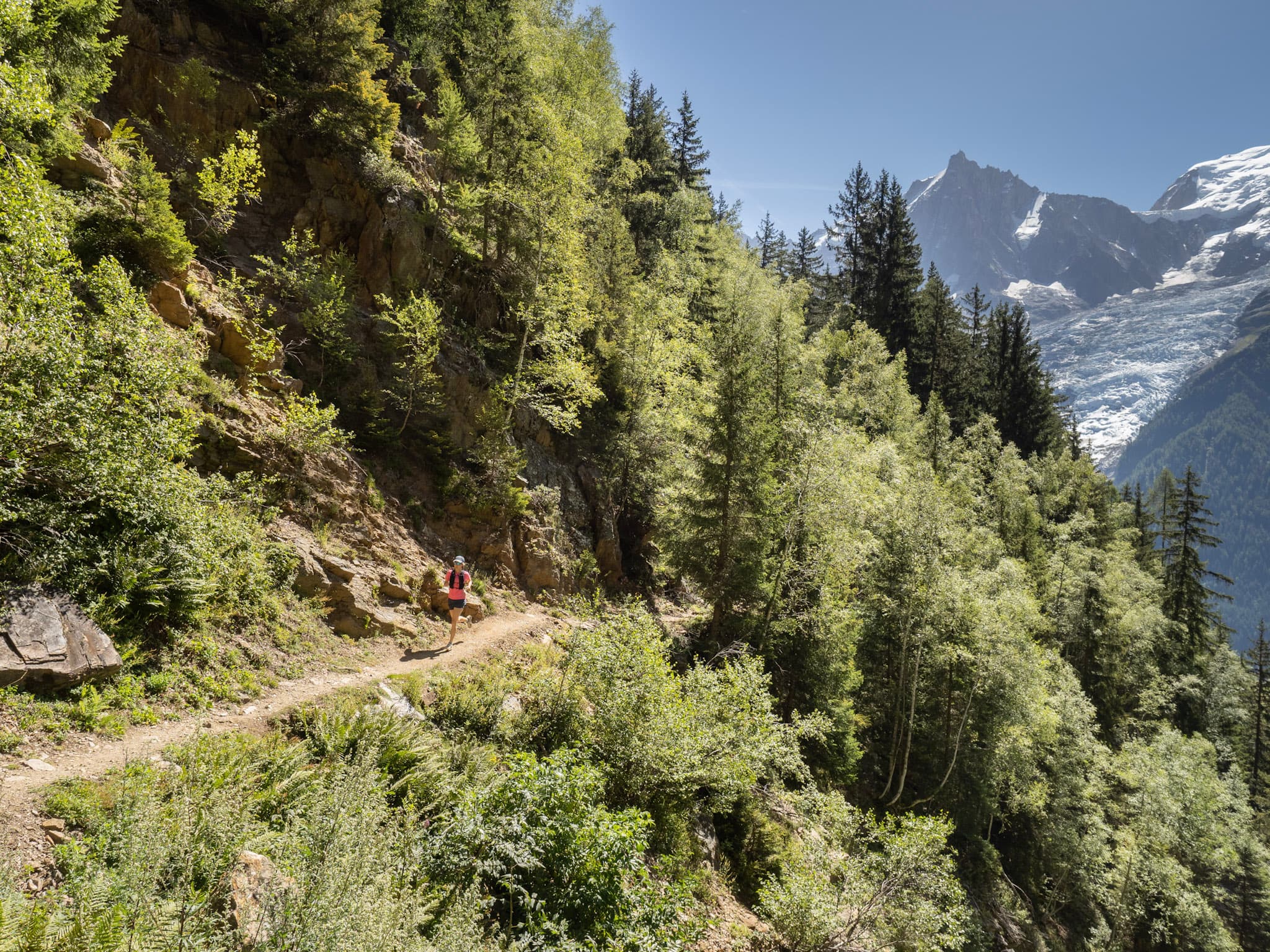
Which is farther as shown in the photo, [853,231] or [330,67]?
[853,231]

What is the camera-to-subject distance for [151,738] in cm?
623

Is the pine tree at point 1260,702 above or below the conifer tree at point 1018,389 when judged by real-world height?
below

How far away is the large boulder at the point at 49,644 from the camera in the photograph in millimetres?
5891

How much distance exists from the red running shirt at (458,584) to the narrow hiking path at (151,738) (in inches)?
40.7

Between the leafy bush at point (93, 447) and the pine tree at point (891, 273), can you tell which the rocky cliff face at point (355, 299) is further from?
the pine tree at point (891, 273)

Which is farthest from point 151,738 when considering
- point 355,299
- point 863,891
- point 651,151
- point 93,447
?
point 651,151

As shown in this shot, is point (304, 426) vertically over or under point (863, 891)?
over

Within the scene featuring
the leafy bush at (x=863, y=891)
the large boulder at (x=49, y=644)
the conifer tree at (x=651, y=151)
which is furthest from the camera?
the conifer tree at (x=651, y=151)

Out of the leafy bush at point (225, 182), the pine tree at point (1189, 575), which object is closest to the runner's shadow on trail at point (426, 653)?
the leafy bush at point (225, 182)

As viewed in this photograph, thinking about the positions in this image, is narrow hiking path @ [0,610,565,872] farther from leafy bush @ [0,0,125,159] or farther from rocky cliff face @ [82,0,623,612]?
leafy bush @ [0,0,125,159]

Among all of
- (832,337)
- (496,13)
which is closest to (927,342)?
(832,337)

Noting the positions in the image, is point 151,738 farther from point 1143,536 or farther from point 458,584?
point 1143,536

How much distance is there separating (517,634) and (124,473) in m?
8.07

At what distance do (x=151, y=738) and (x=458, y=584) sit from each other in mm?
6197
